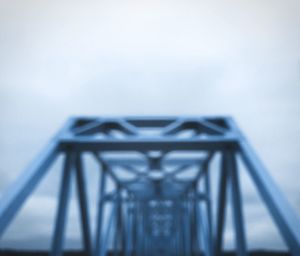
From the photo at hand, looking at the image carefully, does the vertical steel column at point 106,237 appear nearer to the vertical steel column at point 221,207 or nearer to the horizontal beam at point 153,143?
the vertical steel column at point 221,207

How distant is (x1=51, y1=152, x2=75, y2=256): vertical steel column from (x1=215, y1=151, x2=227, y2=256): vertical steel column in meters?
2.63

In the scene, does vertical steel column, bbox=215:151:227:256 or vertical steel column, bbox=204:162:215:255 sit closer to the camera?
vertical steel column, bbox=215:151:227:256

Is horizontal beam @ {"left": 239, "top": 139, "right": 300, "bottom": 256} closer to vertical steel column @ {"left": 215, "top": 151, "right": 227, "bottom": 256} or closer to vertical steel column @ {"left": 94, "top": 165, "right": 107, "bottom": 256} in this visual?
vertical steel column @ {"left": 215, "top": 151, "right": 227, "bottom": 256}

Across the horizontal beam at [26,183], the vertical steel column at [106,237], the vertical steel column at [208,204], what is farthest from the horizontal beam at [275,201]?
the vertical steel column at [106,237]

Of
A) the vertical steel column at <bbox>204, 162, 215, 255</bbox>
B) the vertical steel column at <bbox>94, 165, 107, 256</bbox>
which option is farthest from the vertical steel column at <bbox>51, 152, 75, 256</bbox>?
the vertical steel column at <bbox>204, 162, 215, 255</bbox>

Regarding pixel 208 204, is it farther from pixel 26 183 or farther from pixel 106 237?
pixel 26 183

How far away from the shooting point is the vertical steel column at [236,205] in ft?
16.0

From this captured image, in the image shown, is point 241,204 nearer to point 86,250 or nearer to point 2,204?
point 86,250

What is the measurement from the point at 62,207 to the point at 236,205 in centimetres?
275

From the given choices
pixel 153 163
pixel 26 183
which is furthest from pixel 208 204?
pixel 26 183

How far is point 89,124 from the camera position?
6.26 metres

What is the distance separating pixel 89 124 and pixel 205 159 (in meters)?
4.20

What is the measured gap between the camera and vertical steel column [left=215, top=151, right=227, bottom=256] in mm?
5688

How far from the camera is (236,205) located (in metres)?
5.06
